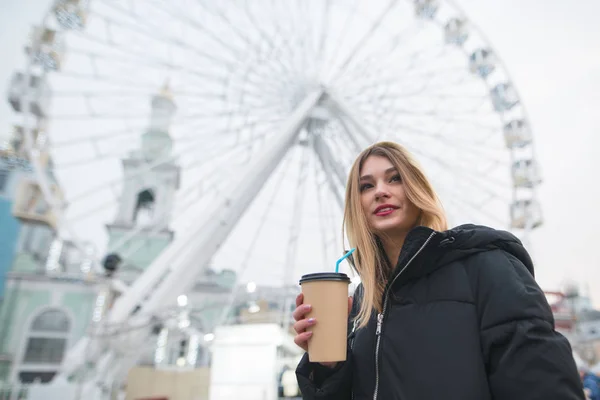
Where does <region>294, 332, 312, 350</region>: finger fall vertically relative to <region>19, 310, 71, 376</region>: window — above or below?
below

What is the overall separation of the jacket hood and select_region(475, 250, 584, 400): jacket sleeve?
1.1 inches

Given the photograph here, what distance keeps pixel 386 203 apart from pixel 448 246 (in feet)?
0.81

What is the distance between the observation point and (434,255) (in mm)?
1129

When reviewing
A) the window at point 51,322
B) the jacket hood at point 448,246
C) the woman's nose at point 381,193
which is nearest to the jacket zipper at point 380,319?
the jacket hood at point 448,246

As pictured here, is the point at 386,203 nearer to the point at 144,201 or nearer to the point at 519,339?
the point at 519,339

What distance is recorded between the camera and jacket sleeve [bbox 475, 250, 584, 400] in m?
0.86

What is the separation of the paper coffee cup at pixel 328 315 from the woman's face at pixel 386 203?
0.23 meters

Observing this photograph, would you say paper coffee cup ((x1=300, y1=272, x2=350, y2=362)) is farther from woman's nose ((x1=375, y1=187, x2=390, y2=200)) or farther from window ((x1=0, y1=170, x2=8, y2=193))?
window ((x1=0, y1=170, x2=8, y2=193))

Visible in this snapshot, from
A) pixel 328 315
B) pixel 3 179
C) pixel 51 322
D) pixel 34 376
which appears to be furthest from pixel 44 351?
pixel 328 315

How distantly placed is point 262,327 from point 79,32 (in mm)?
7692

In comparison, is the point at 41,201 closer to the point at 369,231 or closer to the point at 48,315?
the point at 369,231

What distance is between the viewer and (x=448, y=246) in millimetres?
1117

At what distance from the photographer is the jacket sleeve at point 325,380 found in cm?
121

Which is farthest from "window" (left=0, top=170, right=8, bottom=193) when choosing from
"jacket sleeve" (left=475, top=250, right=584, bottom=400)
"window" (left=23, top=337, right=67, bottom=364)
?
"jacket sleeve" (left=475, top=250, right=584, bottom=400)
